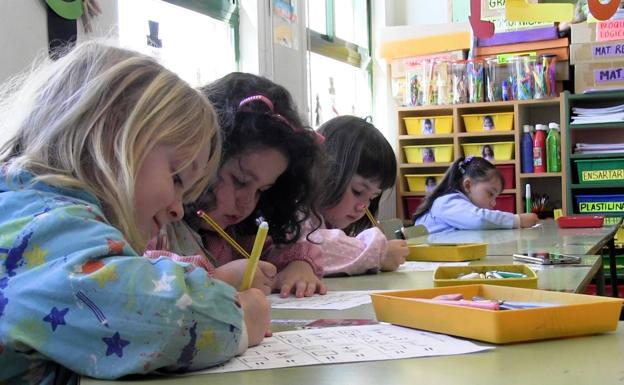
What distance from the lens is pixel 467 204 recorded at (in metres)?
3.25

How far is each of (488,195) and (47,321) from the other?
10.1ft

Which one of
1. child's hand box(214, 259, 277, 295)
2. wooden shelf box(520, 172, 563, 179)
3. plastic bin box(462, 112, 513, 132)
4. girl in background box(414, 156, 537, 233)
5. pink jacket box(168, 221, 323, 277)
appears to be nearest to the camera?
child's hand box(214, 259, 277, 295)

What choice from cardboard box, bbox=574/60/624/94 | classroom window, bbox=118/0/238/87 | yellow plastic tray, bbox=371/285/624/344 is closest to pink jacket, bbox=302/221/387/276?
yellow plastic tray, bbox=371/285/624/344

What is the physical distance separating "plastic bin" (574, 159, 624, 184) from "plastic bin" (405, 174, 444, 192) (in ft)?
2.60

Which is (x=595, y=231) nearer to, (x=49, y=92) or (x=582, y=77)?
(x=582, y=77)

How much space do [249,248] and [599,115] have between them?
9.87 feet

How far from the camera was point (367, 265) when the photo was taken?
5.34 ft

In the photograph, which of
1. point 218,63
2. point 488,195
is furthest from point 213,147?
point 488,195

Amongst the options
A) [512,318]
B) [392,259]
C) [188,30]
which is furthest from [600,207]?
[512,318]

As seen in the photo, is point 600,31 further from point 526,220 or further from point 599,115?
point 526,220

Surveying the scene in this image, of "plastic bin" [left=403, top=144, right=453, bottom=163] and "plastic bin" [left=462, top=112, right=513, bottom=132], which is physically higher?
"plastic bin" [left=462, top=112, right=513, bottom=132]

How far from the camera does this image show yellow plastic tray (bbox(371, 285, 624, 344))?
74 centimetres

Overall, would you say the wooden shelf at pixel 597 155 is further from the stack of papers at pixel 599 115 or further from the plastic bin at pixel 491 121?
the plastic bin at pixel 491 121

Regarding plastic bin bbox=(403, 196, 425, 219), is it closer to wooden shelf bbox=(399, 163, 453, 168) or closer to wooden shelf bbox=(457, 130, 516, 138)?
wooden shelf bbox=(399, 163, 453, 168)
